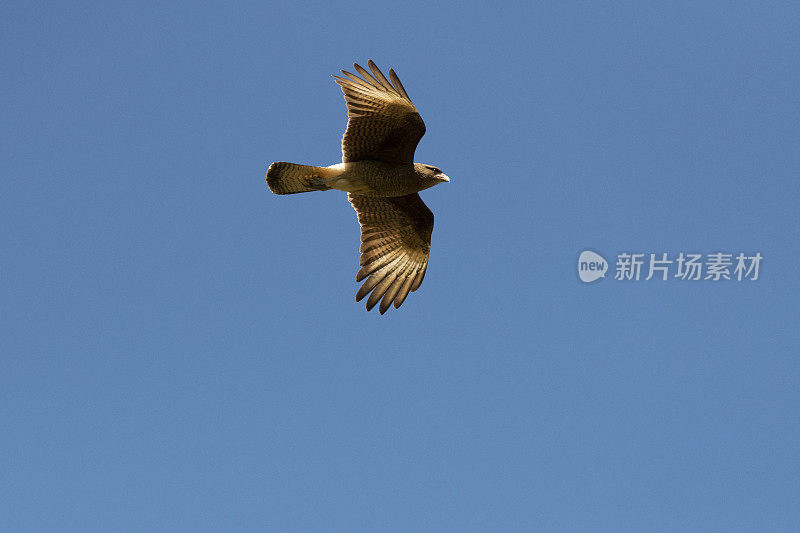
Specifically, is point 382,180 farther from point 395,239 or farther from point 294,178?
point 395,239

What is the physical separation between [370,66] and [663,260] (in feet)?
20.2

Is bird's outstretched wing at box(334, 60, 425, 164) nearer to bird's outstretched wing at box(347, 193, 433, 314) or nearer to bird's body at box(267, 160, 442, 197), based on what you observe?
bird's body at box(267, 160, 442, 197)

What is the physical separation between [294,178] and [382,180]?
44.2 inches

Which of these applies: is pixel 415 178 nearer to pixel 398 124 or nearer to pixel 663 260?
pixel 398 124

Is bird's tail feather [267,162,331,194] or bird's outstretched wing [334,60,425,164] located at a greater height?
bird's outstretched wing [334,60,425,164]

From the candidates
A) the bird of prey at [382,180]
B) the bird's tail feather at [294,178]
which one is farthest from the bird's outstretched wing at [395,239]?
the bird's tail feather at [294,178]

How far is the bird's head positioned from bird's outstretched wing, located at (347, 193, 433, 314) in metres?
0.78

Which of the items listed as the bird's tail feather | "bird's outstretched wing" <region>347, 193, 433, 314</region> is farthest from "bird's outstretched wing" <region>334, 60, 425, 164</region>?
"bird's outstretched wing" <region>347, 193, 433, 314</region>

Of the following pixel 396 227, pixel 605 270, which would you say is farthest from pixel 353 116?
pixel 605 270

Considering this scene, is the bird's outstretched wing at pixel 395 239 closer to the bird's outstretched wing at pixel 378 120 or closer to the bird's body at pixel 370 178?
the bird's body at pixel 370 178

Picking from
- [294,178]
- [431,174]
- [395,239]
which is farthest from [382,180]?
[395,239]

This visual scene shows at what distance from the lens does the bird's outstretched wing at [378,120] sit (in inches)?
524

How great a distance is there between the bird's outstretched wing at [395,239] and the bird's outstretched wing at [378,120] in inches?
40.4

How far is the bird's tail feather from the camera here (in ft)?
43.8
